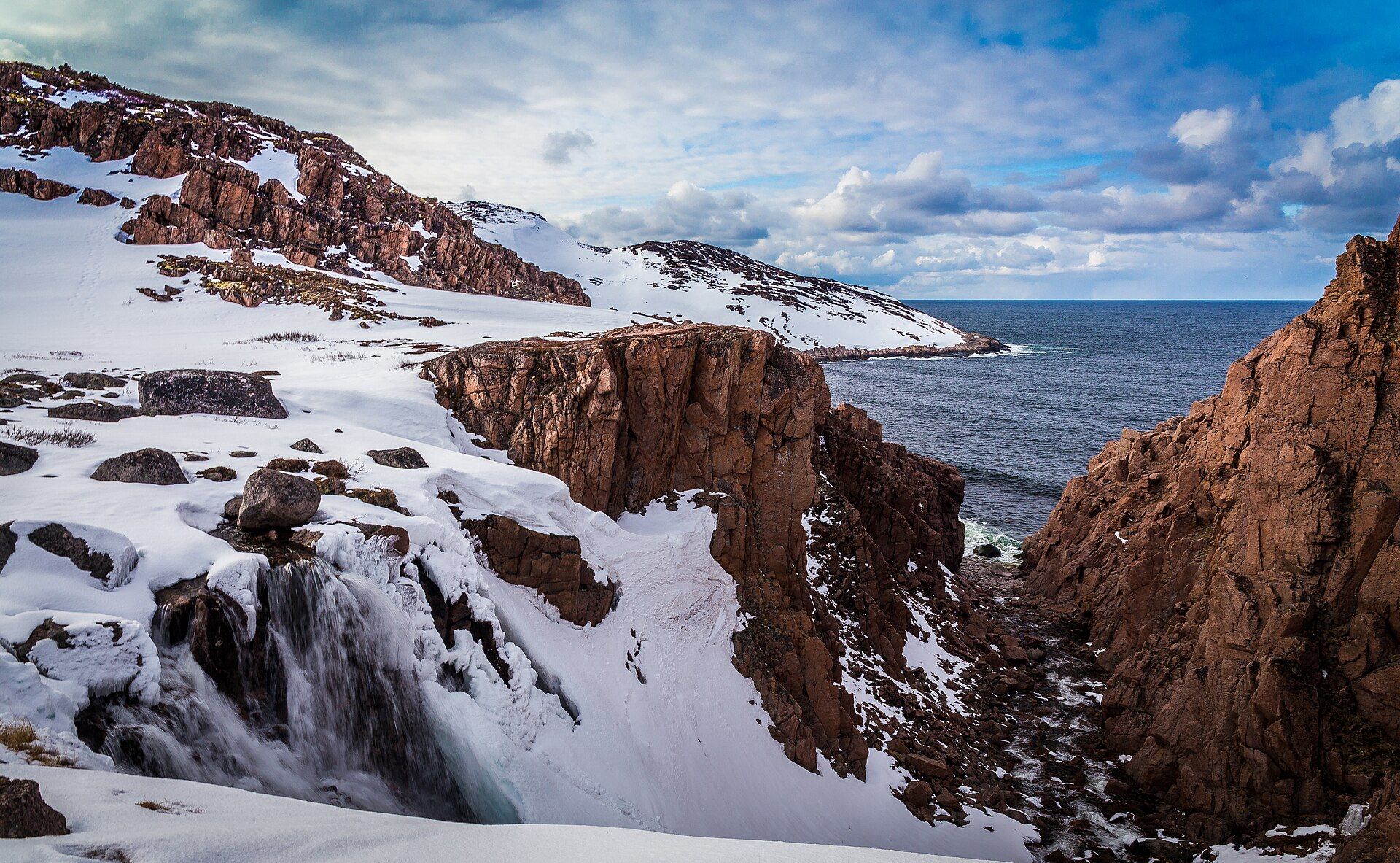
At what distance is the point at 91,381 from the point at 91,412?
3.10 metres

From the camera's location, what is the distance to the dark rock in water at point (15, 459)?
30.5 ft

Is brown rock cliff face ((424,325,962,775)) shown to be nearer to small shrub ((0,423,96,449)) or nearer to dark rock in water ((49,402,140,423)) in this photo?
dark rock in water ((49,402,140,423))

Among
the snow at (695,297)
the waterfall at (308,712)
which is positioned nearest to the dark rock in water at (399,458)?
the waterfall at (308,712)

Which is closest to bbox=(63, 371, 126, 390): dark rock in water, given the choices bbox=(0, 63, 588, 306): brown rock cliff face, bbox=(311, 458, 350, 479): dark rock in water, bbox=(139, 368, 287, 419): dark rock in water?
bbox=(139, 368, 287, 419): dark rock in water

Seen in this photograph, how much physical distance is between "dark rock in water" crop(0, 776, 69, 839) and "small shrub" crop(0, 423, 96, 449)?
914 cm

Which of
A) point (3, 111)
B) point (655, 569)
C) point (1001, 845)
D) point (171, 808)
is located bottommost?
point (1001, 845)

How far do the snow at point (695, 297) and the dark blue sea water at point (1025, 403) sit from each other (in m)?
17.7

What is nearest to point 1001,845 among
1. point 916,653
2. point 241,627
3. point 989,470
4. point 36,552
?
point 916,653

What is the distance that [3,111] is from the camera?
1961 inches

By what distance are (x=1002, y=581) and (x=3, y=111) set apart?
77.0m

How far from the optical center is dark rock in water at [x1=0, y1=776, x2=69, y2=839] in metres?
3.99

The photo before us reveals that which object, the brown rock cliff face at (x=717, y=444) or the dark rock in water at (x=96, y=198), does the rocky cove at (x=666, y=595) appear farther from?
the dark rock in water at (x=96, y=198)

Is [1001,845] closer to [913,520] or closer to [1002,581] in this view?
[913,520]

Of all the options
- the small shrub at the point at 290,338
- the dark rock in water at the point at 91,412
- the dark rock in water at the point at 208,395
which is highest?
the small shrub at the point at 290,338
